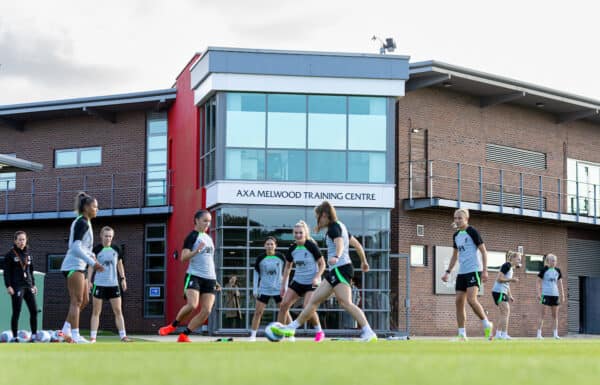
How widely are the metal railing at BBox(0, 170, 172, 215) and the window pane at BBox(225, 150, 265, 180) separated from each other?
200 inches

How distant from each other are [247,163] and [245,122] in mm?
1116

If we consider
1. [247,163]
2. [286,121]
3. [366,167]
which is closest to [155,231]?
[247,163]

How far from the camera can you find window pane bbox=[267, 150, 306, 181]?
26.4 metres

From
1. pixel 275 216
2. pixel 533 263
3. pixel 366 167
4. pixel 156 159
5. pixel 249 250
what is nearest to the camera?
pixel 249 250

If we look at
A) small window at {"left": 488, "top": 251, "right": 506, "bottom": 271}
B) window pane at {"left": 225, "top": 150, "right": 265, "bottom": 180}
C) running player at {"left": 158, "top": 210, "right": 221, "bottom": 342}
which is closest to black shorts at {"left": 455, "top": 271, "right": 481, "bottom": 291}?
running player at {"left": 158, "top": 210, "right": 221, "bottom": 342}

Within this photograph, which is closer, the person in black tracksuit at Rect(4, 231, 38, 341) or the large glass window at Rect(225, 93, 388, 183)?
the person in black tracksuit at Rect(4, 231, 38, 341)

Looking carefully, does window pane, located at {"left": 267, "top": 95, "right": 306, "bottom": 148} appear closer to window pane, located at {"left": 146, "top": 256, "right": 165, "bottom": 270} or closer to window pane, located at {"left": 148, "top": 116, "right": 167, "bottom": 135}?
window pane, located at {"left": 148, "top": 116, "right": 167, "bottom": 135}

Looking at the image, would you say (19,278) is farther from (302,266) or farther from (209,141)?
(209,141)

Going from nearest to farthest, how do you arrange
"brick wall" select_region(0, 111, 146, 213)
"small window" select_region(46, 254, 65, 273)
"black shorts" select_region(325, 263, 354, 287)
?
"black shorts" select_region(325, 263, 354, 287)
"brick wall" select_region(0, 111, 146, 213)
"small window" select_region(46, 254, 65, 273)

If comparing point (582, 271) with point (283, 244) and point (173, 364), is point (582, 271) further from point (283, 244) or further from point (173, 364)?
point (173, 364)

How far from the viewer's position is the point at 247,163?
26.4 metres

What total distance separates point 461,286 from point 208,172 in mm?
14079

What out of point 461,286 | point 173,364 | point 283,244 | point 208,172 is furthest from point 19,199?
point 173,364

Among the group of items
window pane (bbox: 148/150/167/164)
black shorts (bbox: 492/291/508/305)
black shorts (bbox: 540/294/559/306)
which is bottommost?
black shorts (bbox: 540/294/559/306)
